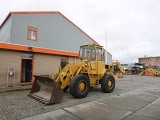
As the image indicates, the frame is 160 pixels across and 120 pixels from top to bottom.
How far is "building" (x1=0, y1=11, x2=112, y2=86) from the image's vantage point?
12.2 metres

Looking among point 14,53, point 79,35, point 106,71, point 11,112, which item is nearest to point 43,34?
point 79,35

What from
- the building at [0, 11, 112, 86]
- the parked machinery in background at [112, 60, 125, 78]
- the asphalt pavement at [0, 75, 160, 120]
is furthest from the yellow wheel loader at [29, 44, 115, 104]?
the building at [0, 11, 112, 86]

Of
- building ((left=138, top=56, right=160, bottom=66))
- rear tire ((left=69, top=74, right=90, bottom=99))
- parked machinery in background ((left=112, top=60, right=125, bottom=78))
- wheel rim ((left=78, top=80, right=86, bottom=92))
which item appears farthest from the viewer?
building ((left=138, top=56, right=160, bottom=66))

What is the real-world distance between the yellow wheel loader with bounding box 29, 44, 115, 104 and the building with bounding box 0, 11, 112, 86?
13.0 feet

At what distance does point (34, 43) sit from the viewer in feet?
59.6

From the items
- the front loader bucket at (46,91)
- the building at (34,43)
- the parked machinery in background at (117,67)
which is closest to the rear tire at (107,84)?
the parked machinery in background at (117,67)

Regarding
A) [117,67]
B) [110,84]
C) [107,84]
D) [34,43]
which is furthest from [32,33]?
[107,84]

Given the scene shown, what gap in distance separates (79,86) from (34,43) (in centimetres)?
1109

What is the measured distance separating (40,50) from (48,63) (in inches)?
57.8

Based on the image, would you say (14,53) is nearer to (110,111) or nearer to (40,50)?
(40,50)

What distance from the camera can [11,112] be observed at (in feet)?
20.2

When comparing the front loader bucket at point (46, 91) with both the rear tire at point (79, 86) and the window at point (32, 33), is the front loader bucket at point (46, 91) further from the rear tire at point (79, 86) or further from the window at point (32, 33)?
the window at point (32, 33)

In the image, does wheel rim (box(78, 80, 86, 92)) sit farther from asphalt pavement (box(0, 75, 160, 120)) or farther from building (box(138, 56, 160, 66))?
building (box(138, 56, 160, 66))

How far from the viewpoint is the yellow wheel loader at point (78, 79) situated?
26.0ft
